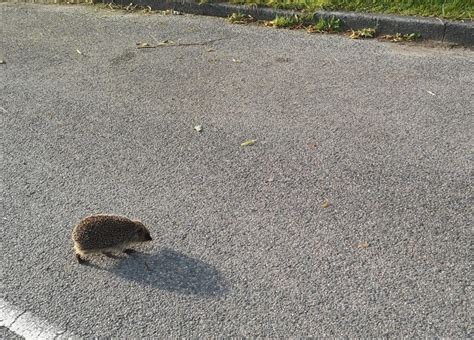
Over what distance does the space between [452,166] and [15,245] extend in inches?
130

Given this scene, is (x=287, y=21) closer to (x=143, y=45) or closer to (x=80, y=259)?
(x=143, y=45)

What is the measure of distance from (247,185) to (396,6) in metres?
4.08

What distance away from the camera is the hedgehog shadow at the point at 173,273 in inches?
118

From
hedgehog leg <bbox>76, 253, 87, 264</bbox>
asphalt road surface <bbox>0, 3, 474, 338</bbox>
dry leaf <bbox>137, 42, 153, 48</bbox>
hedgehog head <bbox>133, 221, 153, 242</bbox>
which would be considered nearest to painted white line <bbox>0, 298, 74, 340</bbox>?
asphalt road surface <bbox>0, 3, 474, 338</bbox>

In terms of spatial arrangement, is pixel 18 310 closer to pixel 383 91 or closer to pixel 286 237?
pixel 286 237

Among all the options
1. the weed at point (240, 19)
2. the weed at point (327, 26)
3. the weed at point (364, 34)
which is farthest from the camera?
the weed at point (240, 19)

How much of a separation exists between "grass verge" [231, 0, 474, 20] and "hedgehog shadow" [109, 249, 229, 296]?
15.8 ft

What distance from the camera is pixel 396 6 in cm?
662

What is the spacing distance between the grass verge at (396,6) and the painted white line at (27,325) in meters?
5.50

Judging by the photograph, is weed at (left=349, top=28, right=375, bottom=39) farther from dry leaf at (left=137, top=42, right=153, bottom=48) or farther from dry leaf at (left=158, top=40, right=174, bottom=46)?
dry leaf at (left=137, top=42, right=153, bottom=48)

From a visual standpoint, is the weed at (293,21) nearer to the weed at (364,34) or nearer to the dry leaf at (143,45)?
the weed at (364,34)

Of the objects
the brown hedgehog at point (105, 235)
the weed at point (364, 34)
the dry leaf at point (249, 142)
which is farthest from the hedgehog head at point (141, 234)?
the weed at point (364, 34)

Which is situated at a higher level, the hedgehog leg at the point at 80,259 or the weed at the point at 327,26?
the weed at the point at 327,26

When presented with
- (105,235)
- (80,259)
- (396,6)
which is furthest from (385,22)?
(80,259)
